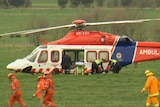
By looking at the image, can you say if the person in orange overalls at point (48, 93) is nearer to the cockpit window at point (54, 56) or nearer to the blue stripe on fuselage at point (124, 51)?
the cockpit window at point (54, 56)

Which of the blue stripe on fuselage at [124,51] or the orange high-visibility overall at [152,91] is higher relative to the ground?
the orange high-visibility overall at [152,91]

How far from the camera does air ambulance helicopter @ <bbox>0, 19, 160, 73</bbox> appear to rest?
29641 mm

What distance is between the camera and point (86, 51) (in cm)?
2977

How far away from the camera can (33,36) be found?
2228 inches

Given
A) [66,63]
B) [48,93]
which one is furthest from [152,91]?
[66,63]

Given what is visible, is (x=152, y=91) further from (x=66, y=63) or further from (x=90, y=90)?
(x=66, y=63)

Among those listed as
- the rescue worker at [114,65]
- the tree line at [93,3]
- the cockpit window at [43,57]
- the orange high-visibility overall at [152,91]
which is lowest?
the tree line at [93,3]

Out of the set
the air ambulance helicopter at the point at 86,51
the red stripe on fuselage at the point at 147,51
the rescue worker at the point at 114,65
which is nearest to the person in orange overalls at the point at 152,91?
the rescue worker at the point at 114,65

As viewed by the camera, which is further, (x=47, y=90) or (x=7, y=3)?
(x=7, y=3)

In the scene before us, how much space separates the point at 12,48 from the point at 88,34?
84.3ft

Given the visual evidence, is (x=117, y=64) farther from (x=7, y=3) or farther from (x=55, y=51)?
(x=7, y=3)

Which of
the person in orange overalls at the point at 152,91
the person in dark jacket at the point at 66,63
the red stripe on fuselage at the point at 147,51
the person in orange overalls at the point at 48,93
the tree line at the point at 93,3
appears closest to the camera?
the person in orange overalls at the point at 48,93

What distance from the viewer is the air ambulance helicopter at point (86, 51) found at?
29641 mm

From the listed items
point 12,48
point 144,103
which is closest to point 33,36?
point 12,48
